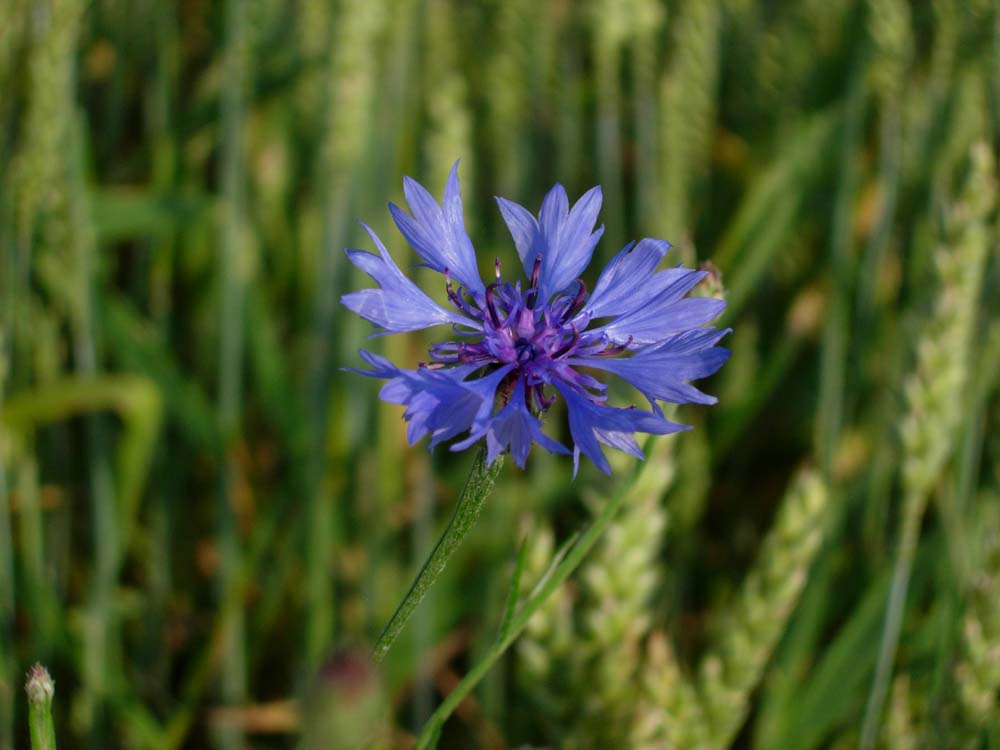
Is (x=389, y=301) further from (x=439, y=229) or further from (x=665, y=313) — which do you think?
(x=665, y=313)

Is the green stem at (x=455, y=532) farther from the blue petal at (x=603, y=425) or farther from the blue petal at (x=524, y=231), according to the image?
the blue petal at (x=524, y=231)

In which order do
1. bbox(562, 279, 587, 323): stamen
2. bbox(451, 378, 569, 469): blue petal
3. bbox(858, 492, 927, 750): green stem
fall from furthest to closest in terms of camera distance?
bbox(858, 492, 927, 750): green stem, bbox(562, 279, 587, 323): stamen, bbox(451, 378, 569, 469): blue petal

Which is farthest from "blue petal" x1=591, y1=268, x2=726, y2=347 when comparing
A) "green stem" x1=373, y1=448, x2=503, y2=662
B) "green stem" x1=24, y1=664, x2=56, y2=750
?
"green stem" x1=24, y1=664, x2=56, y2=750

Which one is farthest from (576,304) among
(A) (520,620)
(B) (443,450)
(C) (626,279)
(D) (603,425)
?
(B) (443,450)

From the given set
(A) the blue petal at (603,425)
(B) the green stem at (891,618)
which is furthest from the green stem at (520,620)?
(B) the green stem at (891,618)

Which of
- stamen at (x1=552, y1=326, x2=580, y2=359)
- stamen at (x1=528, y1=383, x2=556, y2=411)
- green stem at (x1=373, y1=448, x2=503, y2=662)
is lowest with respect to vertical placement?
green stem at (x1=373, y1=448, x2=503, y2=662)

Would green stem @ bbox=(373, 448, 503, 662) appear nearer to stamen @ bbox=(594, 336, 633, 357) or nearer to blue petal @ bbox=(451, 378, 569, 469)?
blue petal @ bbox=(451, 378, 569, 469)

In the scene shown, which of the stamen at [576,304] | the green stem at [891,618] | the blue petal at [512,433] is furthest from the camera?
the green stem at [891,618]

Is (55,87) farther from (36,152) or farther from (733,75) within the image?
(733,75)
